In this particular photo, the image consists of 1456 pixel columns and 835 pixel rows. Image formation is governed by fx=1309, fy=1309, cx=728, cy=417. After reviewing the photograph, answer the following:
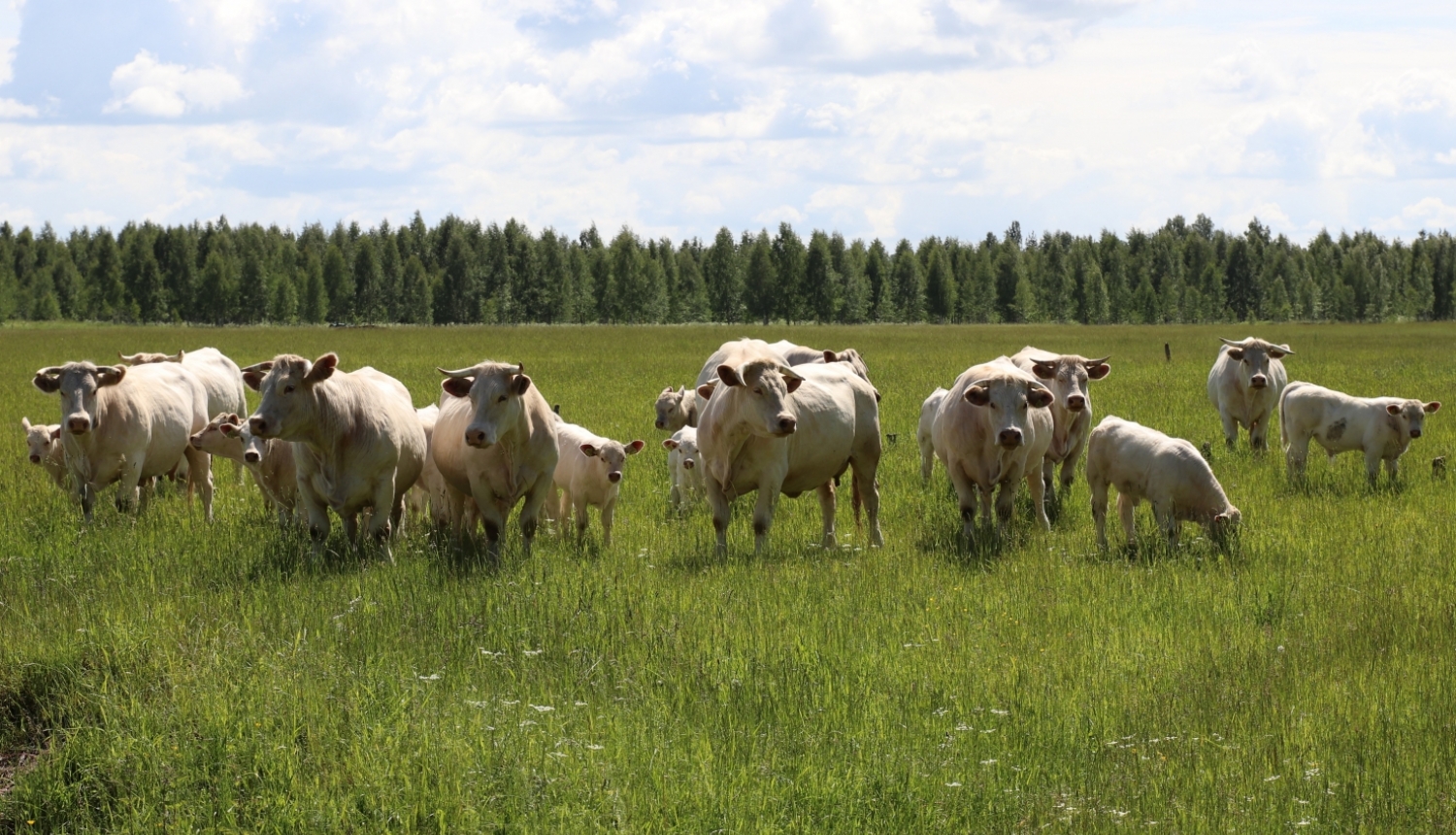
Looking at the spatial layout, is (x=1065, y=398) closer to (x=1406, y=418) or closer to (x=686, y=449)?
(x=686, y=449)

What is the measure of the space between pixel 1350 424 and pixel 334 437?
12964 millimetres

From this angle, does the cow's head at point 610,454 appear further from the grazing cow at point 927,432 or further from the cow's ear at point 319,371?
the grazing cow at point 927,432

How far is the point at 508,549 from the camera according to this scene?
41.9 ft

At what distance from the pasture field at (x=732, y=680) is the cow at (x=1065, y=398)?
69.3 inches

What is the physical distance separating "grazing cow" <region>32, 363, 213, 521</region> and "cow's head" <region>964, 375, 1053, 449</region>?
8.96m

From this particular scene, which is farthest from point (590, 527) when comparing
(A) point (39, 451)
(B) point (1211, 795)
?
(B) point (1211, 795)

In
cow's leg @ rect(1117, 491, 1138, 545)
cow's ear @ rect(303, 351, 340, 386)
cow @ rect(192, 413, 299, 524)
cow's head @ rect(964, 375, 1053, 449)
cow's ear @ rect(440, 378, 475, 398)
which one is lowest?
cow's leg @ rect(1117, 491, 1138, 545)

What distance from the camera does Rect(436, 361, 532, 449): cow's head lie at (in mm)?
11562

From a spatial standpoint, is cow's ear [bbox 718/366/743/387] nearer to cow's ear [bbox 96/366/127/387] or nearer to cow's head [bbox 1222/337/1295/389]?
cow's ear [bbox 96/366/127/387]

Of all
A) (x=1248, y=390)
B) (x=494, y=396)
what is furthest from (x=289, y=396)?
(x=1248, y=390)

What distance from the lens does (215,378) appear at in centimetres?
1936

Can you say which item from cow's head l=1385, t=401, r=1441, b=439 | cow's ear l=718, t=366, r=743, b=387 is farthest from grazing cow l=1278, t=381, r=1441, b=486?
cow's ear l=718, t=366, r=743, b=387

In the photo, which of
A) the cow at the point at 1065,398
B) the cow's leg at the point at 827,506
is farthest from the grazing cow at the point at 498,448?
the cow at the point at 1065,398

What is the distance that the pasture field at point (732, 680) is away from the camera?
663 cm
